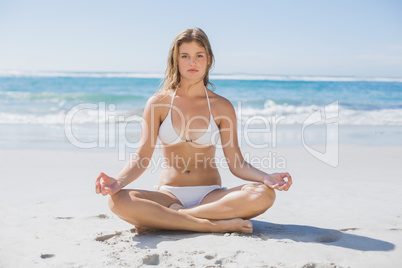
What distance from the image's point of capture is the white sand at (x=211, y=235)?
2.84 m

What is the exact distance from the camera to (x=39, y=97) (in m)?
21.9

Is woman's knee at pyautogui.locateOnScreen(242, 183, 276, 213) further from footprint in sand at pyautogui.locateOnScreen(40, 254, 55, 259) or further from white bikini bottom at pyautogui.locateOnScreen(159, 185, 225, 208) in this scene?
footprint in sand at pyautogui.locateOnScreen(40, 254, 55, 259)

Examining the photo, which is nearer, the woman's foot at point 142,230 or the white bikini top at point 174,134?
the woman's foot at point 142,230

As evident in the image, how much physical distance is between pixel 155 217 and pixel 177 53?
1.41m

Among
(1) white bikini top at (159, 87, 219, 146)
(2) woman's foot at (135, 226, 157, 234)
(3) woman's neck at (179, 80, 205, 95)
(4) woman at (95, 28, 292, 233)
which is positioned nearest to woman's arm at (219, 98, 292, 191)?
(4) woman at (95, 28, 292, 233)

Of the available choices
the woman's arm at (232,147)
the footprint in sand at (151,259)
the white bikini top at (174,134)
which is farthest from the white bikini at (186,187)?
the footprint in sand at (151,259)

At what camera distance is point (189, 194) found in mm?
3600

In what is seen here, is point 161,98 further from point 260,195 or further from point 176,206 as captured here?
point 260,195

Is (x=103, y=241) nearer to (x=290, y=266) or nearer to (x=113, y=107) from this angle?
(x=290, y=266)

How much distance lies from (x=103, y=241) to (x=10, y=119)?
11.6 meters

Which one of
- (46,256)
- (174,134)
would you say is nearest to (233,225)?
(174,134)

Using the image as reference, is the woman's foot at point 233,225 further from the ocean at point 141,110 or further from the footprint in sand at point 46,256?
the ocean at point 141,110

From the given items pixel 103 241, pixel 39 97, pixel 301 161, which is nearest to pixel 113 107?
pixel 39 97

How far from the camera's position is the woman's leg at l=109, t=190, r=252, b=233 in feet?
10.6
